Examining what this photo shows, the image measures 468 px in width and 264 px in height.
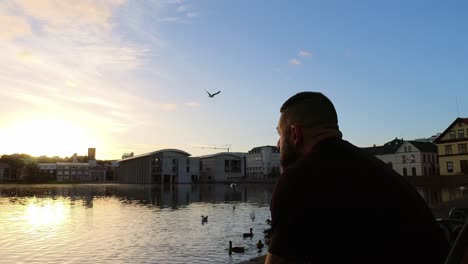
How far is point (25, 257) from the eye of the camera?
59.3 feet

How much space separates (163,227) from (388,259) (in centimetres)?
2728

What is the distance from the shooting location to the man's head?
247cm

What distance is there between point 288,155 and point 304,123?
0.25 meters

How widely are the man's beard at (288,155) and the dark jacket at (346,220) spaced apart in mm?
362

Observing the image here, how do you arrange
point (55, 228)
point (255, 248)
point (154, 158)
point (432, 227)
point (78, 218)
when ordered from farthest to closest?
point (154, 158), point (78, 218), point (55, 228), point (255, 248), point (432, 227)

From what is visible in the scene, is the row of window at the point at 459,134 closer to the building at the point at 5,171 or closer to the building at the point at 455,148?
the building at the point at 455,148

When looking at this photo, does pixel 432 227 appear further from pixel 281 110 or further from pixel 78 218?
pixel 78 218

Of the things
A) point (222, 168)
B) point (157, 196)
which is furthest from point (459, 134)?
point (222, 168)

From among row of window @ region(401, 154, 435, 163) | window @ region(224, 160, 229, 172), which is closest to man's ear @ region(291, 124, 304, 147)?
row of window @ region(401, 154, 435, 163)

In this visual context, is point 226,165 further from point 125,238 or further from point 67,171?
point 125,238

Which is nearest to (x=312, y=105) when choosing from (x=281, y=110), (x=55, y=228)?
(x=281, y=110)

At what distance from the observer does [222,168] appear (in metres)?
167

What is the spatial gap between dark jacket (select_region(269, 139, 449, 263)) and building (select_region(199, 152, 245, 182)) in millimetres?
164675

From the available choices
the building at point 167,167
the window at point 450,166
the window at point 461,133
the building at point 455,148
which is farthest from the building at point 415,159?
the building at point 167,167
